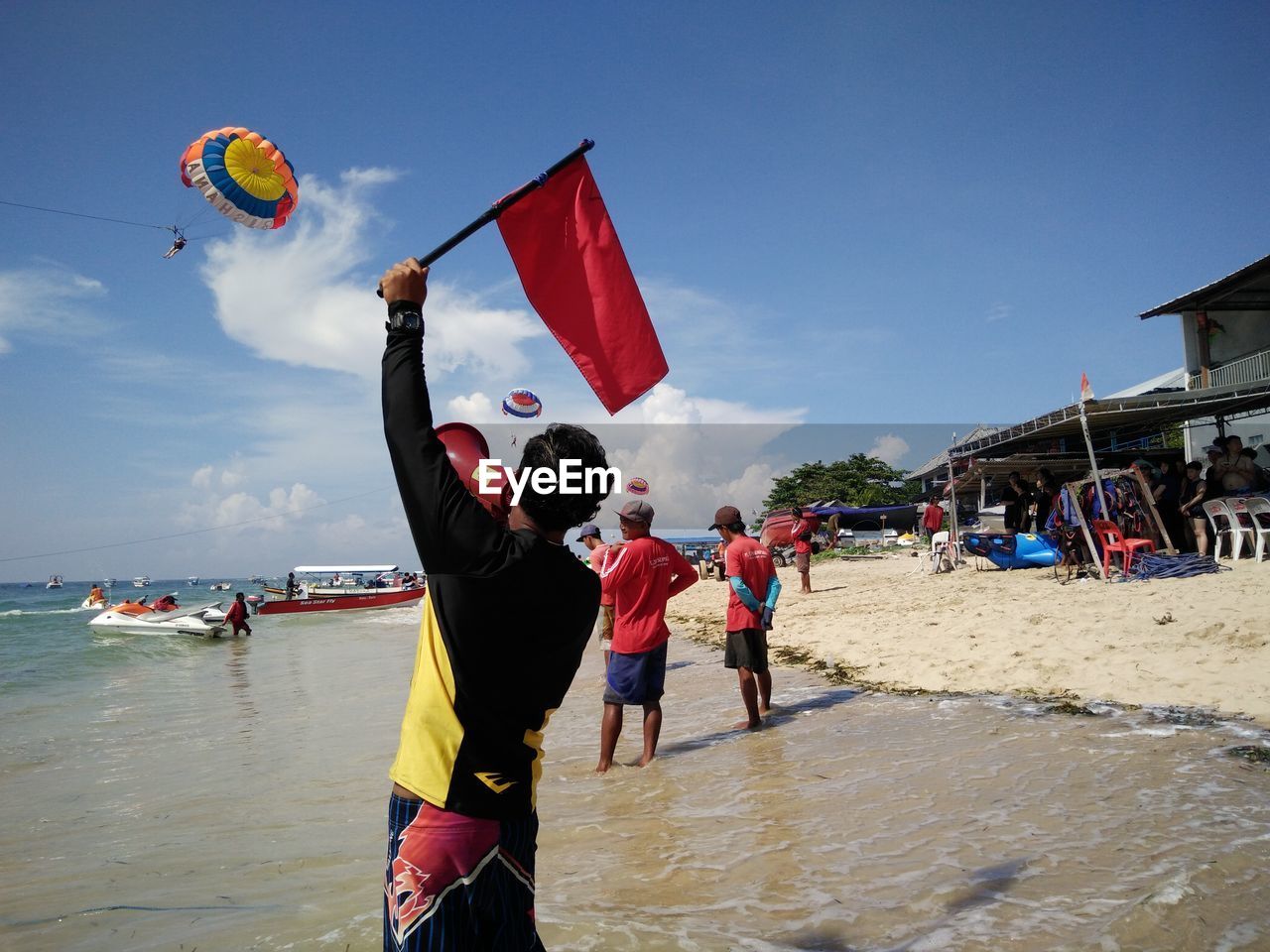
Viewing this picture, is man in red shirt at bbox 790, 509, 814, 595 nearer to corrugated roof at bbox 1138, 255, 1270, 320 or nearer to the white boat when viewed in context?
corrugated roof at bbox 1138, 255, 1270, 320

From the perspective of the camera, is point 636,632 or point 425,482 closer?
point 425,482

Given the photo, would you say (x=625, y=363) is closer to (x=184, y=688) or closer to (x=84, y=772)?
(x=84, y=772)

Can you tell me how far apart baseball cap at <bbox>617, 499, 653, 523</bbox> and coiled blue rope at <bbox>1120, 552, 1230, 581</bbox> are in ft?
28.1

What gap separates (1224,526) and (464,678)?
15.0m

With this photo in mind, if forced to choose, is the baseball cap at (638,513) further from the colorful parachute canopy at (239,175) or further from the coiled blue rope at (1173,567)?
the coiled blue rope at (1173,567)

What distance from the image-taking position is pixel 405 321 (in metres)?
1.59

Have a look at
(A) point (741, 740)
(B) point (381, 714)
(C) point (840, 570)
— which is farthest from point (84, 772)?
(C) point (840, 570)

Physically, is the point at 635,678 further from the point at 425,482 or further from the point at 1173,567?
the point at 1173,567

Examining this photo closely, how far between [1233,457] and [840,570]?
480 inches

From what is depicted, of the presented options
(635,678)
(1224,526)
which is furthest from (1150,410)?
(635,678)

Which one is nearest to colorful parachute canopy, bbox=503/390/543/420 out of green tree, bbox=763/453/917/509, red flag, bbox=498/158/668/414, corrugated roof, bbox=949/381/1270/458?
corrugated roof, bbox=949/381/1270/458

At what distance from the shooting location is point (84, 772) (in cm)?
754

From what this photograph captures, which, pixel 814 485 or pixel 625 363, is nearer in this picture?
pixel 625 363

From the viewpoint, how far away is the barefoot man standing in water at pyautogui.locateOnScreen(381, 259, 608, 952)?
1512 mm
